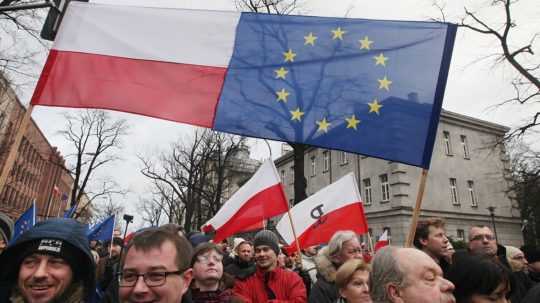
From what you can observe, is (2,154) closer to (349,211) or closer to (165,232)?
(349,211)

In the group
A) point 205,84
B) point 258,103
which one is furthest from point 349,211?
point 205,84

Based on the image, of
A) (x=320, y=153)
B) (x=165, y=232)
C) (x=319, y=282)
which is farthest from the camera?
(x=320, y=153)

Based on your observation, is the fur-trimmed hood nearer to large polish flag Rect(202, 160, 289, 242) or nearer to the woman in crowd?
the woman in crowd

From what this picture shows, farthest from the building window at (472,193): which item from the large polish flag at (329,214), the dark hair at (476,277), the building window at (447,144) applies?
the dark hair at (476,277)

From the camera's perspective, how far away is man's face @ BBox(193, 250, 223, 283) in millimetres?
3188

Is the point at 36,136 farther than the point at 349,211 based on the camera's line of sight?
Yes

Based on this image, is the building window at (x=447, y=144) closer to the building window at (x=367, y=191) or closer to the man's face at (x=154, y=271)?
the building window at (x=367, y=191)

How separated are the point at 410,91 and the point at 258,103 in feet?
5.30

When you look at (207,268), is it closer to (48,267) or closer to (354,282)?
(354,282)

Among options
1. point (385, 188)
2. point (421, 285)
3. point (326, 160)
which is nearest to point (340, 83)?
point (421, 285)

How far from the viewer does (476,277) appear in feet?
7.30

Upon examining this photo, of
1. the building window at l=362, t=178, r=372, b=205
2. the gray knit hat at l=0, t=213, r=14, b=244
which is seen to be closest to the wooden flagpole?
the gray knit hat at l=0, t=213, r=14, b=244

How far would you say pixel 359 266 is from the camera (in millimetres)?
2951

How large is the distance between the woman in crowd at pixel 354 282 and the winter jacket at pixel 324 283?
1.73ft
